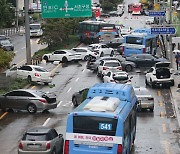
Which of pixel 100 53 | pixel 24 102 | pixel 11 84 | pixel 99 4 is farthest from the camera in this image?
pixel 99 4

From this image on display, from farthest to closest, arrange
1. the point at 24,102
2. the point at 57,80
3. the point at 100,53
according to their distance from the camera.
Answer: the point at 100,53 < the point at 57,80 < the point at 24,102

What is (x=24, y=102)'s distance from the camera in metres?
34.5

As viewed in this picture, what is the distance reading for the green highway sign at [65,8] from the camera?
52.8 meters

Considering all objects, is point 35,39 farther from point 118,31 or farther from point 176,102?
point 176,102

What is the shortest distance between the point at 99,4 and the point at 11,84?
10504 centimetres

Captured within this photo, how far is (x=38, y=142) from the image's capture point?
21812 mm

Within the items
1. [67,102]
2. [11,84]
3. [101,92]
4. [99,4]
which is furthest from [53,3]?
[99,4]

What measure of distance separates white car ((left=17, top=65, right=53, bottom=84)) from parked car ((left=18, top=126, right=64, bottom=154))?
2361 centimetres

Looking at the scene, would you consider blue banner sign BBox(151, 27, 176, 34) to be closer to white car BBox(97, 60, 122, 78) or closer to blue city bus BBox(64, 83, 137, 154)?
white car BBox(97, 60, 122, 78)

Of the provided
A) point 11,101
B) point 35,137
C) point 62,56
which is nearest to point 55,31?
point 62,56

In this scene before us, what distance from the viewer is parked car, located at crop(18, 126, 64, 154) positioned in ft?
71.5

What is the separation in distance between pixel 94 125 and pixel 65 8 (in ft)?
116

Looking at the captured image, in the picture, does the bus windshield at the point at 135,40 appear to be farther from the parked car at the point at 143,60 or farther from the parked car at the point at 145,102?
the parked car at the point at 145,102

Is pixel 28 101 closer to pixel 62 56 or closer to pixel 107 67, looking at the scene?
pixel 107 67
